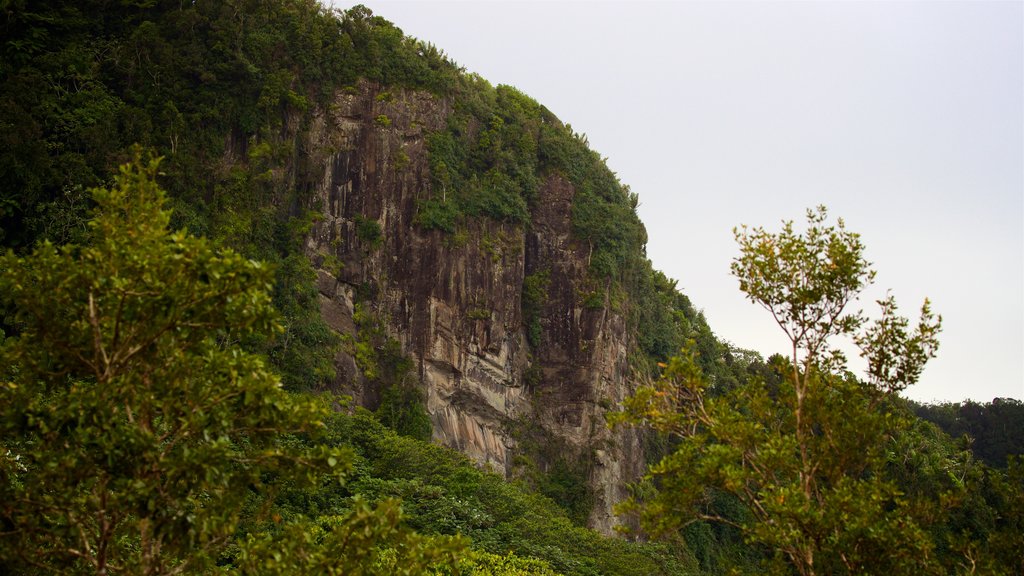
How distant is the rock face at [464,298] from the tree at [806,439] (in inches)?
1079

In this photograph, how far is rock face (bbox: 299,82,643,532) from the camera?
39438mm

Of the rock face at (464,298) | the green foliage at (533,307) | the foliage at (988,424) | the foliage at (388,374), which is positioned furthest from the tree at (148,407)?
the foliage at (988,424)

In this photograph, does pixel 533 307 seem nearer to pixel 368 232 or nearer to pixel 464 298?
pixel 464 298

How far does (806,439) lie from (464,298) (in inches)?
1270

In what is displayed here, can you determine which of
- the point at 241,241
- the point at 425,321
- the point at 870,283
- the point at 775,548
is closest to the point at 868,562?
the point at 775,548

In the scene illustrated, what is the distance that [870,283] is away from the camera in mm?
10000

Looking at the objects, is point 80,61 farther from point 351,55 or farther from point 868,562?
point 868,562

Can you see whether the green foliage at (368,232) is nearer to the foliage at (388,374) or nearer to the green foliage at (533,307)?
the foliage at (388,374)

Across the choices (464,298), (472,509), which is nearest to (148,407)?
(472,509)

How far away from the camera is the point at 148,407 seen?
772 cm

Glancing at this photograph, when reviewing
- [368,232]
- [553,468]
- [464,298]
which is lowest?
[553,468]

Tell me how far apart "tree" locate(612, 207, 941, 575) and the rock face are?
2740 cm

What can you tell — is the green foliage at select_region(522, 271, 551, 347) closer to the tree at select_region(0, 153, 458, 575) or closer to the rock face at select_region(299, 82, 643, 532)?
the rock face at select_region(299, 82, 643, 532)

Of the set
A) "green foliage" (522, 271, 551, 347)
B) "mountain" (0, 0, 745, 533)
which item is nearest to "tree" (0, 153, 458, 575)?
"mountain" (0, 0, 745, 533)
